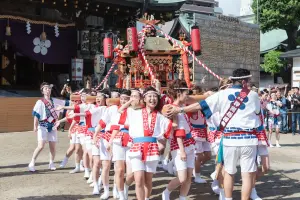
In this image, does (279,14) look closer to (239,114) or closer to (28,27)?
(28,27)

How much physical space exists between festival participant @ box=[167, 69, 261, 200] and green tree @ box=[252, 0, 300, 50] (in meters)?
21.8

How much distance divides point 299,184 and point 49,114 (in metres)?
5.24

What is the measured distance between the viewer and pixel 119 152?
5824 mm

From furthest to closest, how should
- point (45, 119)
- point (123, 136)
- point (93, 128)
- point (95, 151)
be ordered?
point (45, 119) < point (93, 128) < point (95, 151) < point (123, 136)

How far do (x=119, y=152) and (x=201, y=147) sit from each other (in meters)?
1.93

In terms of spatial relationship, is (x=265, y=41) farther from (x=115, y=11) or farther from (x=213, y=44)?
(x=115, y=11)

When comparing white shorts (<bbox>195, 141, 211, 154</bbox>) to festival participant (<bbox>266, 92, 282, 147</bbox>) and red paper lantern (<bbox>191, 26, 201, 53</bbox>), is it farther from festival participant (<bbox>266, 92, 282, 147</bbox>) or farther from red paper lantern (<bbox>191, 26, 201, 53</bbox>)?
festival participant (<bbox>266, 92, 282, 147</bbox>)

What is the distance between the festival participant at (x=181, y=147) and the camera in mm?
5312

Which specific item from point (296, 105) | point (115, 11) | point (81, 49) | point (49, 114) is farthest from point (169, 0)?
point (49, 114)

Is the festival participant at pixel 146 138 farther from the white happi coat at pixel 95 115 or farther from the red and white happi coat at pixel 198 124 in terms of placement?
the red and white happi coat at pixel 198 124

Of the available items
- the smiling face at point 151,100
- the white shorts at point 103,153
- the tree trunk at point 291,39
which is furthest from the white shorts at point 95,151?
the tree trunk at point 291,39

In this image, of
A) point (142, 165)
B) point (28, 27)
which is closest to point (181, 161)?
point (142, 165)

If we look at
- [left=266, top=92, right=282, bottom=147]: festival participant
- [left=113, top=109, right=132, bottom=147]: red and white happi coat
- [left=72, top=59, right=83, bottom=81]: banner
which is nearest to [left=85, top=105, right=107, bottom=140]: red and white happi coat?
[left=113, top=109, right=132, bottom=147]: red and white happi coat

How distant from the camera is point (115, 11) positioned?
60.0 ft
